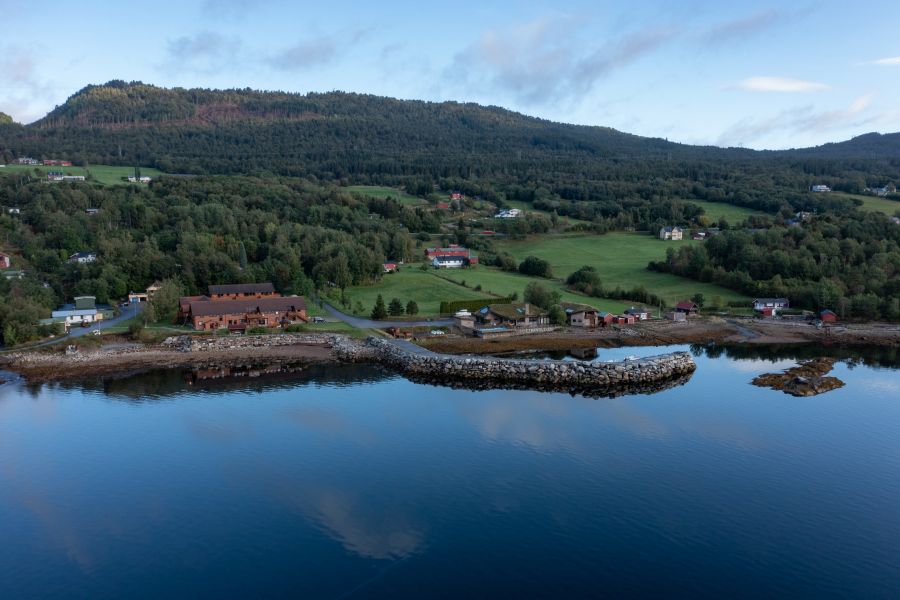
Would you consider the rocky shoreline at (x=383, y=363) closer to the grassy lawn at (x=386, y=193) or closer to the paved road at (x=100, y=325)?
the paved road at (x=100, y=325)

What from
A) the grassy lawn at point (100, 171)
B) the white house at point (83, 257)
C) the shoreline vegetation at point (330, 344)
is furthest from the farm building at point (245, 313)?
the grassy lawn at point (100, 171)

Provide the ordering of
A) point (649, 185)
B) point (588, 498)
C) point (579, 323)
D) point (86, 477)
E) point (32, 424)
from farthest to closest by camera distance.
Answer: point (649, 185), point (579, 323), point (32, 424), point (86, 477), point (588, 498)

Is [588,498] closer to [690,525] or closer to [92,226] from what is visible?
[690,525]

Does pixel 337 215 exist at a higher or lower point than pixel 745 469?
A: higher

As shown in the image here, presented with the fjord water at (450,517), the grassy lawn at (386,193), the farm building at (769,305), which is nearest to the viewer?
the fjord water at (450,517)

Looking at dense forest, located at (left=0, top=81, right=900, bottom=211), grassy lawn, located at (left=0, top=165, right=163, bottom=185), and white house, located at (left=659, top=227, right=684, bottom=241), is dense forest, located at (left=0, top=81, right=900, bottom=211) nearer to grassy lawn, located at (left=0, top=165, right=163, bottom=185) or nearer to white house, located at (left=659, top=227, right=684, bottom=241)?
grassy lawn, located at (left=0, top=165, right=163, bottom=185)

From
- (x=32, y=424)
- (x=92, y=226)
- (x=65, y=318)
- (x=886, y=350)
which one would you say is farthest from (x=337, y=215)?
(x=886, y=350)

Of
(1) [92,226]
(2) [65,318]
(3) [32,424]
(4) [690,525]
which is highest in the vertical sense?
(1) [92,226]
